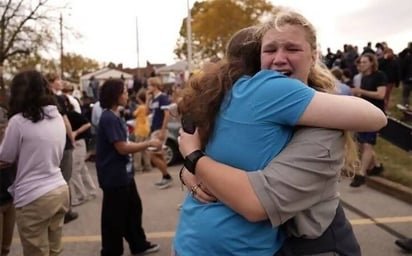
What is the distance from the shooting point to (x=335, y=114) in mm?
1667

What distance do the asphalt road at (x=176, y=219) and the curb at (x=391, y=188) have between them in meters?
0.10

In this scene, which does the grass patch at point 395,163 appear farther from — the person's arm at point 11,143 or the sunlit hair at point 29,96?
the person's arm at point 11,143

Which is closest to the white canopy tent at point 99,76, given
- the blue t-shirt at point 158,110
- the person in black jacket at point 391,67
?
the person in black jacket at point 391,67

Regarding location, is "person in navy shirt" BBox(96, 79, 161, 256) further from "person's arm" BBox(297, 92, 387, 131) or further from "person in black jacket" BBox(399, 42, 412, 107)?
"person in black jacket" BBox(399, 42, 412, 107)

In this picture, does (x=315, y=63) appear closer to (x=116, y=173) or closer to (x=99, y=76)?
(x=116, y=173)

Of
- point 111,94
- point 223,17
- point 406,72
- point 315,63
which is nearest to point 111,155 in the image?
point 111,94

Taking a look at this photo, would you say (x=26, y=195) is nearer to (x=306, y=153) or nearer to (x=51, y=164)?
(x=51, y=164)

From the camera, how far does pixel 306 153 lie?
1.67 m

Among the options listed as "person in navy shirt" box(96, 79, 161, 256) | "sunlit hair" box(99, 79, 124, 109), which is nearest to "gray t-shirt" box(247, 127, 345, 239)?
"person in navy shirt" box(96, 79, 161, 256)

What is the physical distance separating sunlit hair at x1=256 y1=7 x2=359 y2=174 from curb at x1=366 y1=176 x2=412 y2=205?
5.83 meters

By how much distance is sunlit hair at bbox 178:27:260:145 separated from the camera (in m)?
1.81

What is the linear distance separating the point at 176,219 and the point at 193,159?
511 cm

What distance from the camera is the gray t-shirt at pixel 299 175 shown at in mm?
1666

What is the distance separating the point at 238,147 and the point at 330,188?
13.7 inches
